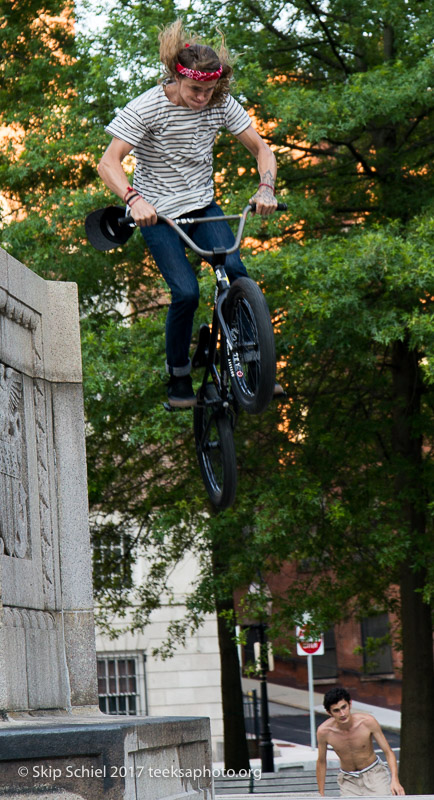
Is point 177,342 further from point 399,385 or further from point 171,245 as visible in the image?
point 399,385

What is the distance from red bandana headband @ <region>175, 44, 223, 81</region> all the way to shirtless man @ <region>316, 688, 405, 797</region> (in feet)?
16.0

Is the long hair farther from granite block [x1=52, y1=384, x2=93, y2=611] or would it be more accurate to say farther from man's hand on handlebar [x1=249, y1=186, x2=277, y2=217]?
granite block [x1=52, y1=384, x2=93, y2=611]

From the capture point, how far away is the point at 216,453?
667cm

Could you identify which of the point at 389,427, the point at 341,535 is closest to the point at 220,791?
the point at 341,535

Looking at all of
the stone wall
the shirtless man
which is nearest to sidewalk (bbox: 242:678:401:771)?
the shirtless man

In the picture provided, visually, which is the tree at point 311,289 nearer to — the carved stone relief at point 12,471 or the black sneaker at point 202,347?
the black sneaker at point 202,347

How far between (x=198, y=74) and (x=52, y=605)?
9.65 ft

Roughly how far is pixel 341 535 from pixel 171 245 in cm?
794

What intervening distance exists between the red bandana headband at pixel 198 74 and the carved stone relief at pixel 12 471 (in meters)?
1.81

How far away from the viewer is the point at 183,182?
19.9ft

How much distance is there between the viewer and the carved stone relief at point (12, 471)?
5.29 m

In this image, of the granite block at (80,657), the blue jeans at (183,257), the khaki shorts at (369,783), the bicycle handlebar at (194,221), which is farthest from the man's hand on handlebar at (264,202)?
the khaki shorts at (369,783)

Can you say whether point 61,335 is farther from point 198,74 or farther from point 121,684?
point 121,684

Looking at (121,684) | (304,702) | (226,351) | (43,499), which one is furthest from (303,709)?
(226,351)
